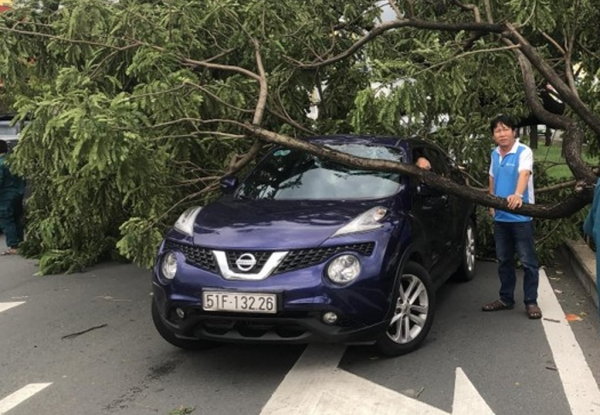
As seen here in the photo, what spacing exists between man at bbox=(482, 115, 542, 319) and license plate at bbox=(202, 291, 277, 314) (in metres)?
2.46

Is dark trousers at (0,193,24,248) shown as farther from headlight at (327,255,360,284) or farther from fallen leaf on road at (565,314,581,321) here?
fallen leaf on road at (565,314,581,321)

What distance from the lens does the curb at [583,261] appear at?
6191mm

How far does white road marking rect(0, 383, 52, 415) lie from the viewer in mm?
4101

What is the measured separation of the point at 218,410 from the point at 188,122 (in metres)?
3.18

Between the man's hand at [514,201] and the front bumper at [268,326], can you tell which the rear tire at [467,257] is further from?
the front bumper at [268,326]

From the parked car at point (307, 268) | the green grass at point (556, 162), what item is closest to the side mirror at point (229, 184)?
the parked car at point (307, 268)

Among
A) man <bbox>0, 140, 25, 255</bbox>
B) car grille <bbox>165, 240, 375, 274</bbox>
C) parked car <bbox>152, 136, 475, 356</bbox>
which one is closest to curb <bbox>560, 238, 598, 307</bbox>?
parked car <bbox>152, 136, 475, 356</bbox>

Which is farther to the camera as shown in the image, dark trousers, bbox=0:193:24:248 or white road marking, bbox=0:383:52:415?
dark trousers, bbox=0:193:24:248

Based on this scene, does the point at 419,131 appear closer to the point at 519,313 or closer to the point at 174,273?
the point at 519,313

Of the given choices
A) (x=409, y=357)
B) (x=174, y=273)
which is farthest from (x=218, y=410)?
(x=409, y=357)

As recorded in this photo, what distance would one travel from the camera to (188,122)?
6184 millimetres

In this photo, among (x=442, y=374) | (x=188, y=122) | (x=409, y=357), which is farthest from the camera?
(x=188, y=122)

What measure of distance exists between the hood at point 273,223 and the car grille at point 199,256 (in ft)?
0.17

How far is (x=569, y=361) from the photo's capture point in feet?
14.9
